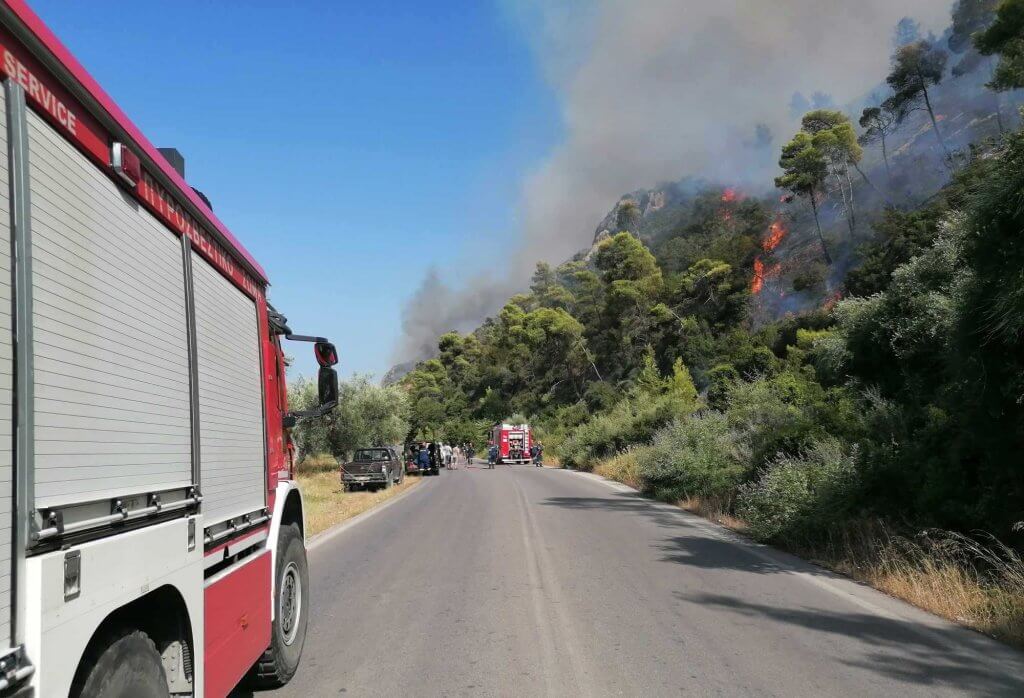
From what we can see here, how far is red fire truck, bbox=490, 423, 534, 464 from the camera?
184 ft

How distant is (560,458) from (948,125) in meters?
47.2

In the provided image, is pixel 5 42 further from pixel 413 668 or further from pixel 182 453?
pixel 413 668

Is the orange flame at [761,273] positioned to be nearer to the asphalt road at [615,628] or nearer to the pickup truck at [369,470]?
the pickup truck at [369,470]

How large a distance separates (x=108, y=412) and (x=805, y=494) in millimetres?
11364

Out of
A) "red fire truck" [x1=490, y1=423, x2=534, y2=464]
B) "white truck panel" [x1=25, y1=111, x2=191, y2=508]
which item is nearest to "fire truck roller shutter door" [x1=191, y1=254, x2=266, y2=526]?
"white truck panel" [x1=25, y1=111, x2=191, y2=508]

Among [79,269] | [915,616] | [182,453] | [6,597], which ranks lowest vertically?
[915,616]

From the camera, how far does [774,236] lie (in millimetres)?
70000

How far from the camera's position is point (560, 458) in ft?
164

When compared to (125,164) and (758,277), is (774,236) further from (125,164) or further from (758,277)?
(125,164)

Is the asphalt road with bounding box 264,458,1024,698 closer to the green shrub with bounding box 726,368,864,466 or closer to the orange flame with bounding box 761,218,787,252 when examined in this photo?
the green shrub with bounding box 726,368,864,466

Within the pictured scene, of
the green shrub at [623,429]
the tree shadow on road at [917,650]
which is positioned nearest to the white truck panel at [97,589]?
the tree shadow on road at [917,650]

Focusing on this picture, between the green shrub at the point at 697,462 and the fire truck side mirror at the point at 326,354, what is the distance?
1213 centimetres

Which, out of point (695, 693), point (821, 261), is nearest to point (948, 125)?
point (821, 261)

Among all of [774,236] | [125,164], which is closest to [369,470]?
[125,164]
